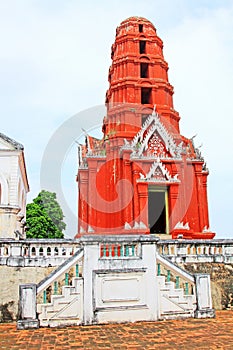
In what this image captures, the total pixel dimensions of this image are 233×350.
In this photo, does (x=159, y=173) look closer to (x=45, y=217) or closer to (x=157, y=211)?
(x=157, y=211)

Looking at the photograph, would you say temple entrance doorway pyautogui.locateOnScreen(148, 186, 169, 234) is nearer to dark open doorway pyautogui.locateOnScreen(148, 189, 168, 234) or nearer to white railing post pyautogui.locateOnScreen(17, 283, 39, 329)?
dark open doorway pyautogui.locateOnScreen(148, 189, 168, 234)

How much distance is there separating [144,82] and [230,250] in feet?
46.7

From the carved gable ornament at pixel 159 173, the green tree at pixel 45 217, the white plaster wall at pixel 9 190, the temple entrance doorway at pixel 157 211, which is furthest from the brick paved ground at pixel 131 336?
the green tree at pixel 45 217

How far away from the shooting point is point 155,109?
2097 centimetres

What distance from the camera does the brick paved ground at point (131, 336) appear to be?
5770 millimetres

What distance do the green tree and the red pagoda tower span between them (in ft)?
21.6

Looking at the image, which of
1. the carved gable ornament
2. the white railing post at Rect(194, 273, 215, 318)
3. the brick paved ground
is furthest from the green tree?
the white railing post at Rect(194, 273, 215, 318)

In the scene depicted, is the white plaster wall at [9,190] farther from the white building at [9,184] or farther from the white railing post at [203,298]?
the white railing post at [203,298]

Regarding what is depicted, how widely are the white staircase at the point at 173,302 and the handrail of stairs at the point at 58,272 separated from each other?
192cm

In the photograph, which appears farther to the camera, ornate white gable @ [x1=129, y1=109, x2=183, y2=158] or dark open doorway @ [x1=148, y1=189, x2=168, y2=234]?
dark open doorway @ [x1=148, y1=189, x2=168, y2=234]

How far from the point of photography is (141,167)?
18.3 m

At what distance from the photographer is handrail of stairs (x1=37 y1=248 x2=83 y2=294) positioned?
7.48 meters

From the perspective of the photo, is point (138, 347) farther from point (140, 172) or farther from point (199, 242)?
point (140, 172)

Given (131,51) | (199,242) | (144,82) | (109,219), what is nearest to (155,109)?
(144,82)
